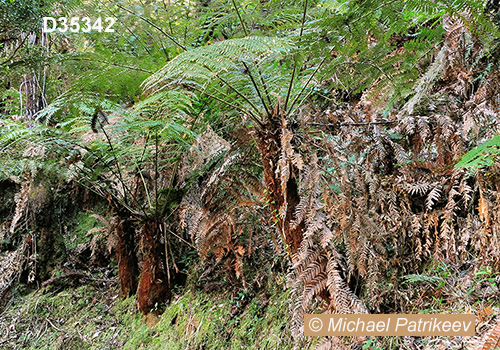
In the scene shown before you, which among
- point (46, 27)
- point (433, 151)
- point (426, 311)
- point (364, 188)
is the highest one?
point (46, 27)

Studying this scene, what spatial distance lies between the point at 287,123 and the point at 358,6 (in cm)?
57

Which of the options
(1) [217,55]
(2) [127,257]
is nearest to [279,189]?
(1) [217,55]

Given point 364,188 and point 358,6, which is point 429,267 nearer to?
point 364,188

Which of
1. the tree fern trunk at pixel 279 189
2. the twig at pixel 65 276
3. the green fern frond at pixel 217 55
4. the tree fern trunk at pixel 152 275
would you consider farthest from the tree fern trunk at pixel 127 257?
the green fern frond at pixel 217 55

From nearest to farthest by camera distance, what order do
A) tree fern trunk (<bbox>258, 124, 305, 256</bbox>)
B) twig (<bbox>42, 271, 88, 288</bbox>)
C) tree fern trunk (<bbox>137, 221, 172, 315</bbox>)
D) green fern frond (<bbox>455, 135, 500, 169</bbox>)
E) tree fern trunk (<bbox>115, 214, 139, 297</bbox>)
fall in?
green fern frond (<bbox>455, 135, 500, 169</bbox>), tree fern trunk (<bbox>258, 124, 305, 256</bbox>), tree fern trunk (<bbox>137, 221, 172, 315</bbox>), tree fern trunk (<bbox>115, 214, 139, 297</bbox>), twig (<bbox>42, 271, 88, 288</bbox>)

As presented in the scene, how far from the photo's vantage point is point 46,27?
2.75 meters

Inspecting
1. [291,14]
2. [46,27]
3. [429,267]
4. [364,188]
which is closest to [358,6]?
[291,14]

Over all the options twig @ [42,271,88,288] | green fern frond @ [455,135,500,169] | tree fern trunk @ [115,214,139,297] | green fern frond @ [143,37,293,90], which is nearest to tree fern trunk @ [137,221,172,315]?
tree fern trunk @ [115,214,139,297]

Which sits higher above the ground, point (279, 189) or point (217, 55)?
point (217, 55)

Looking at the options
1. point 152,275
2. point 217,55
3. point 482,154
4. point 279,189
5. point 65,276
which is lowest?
point 65,276

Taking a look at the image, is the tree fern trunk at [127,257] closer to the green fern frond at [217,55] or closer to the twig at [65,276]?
the twig at [65,276]

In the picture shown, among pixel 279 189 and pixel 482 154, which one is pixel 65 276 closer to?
pixel 279 189

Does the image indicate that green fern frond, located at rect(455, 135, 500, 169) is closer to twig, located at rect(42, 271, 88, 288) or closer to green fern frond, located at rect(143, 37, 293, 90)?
green fern frond, located at rect(143, 37, 293, 90)

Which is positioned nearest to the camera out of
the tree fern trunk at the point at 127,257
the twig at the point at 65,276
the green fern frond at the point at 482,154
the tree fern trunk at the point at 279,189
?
the green fern frond at the point at 482,154
